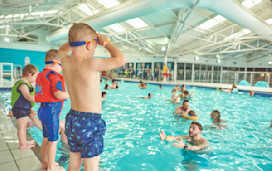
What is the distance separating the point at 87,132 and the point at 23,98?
5.14 ft

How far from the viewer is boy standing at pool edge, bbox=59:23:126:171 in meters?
1.19

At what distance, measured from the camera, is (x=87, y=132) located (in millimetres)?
1226

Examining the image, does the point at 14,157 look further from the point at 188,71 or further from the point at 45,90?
the point at 188,71

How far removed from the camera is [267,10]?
971cm

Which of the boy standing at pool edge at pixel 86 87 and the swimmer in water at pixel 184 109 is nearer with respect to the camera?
the boy standing at pool edge at pixel 86 87

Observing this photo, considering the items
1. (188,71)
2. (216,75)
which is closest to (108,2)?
(188,71)

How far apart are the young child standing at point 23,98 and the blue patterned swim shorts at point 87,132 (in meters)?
1.29

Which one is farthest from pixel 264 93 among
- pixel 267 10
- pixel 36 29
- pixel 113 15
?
pixel 36 29

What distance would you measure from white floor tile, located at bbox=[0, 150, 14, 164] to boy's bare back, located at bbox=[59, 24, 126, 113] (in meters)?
1.45

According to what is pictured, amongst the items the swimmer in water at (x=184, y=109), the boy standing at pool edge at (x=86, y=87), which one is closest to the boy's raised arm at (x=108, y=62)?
the boy standing at pool edge at (x=86, y=87)

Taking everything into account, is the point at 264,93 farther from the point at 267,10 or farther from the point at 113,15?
the point at 113,15

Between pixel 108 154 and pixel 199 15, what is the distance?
9861mm

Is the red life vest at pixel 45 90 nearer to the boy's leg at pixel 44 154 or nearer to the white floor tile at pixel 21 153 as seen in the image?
the boy's leg at pixel 44 154

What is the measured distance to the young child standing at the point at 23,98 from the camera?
7.31 ft
